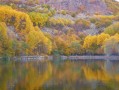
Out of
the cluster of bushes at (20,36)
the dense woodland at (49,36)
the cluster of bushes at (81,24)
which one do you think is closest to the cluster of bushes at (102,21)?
the dense woodland at (49,36)

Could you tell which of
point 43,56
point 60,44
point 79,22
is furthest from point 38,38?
point 79,22

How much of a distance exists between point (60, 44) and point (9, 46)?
33274mm

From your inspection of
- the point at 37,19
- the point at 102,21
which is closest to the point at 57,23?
the point at 37,19

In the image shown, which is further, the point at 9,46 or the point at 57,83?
the point at 9,46

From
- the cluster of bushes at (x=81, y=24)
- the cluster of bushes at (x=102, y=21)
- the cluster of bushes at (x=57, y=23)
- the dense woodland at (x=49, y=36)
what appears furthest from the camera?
the cluster of bushes at (x=102, y=21)

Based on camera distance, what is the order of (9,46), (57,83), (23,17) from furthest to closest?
(23,17) → (9,46) → (57,83)

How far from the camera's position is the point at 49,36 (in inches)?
5330

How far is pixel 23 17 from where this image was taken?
12800 centimetres

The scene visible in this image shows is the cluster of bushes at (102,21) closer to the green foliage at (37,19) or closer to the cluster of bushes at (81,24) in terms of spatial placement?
the cluster of bushes at (81,24)

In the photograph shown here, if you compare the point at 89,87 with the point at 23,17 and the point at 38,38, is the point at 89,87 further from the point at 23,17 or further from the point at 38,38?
the point at 23,17

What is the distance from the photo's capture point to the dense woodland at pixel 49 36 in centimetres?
10718

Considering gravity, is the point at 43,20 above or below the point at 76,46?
above

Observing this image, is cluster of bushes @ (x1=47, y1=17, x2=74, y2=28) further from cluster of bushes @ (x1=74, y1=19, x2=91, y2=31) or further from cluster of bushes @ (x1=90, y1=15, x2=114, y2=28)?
cluster of bushes @ (x1=90, y1=15, x2=114, y2=28)

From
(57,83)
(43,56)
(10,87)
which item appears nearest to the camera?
(10,87)
